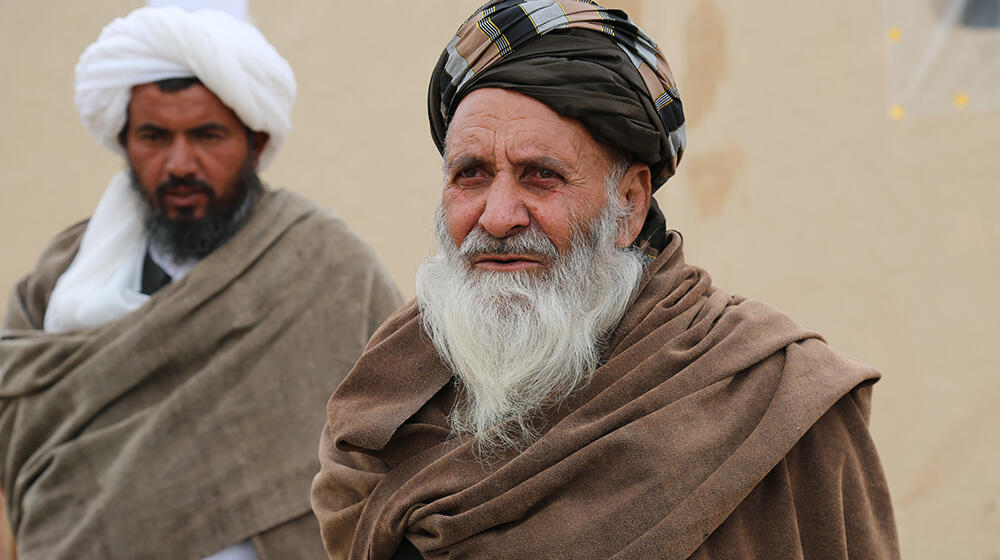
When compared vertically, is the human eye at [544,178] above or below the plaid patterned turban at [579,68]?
below

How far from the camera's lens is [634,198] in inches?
108

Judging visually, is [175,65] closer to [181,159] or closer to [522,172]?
[181,159]

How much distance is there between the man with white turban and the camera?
3840mm

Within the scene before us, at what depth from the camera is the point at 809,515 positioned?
7.74ft

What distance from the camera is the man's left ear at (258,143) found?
4496mm

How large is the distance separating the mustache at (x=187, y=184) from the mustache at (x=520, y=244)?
79.1 inches

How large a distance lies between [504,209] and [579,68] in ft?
1.15

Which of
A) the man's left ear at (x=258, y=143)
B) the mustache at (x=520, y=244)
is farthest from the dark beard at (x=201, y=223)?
the mustache at (x=520, y=244)

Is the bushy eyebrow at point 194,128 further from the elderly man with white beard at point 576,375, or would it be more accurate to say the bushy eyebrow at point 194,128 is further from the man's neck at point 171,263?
the elderly man with white beard at point 576,375

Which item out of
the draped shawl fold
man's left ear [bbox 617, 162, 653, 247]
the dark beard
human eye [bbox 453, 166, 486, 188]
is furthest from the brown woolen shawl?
the dark beard

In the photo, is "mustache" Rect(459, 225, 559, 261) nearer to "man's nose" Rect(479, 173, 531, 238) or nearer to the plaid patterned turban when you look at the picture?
"man's nose" Rect(479, 173, 531, 238)

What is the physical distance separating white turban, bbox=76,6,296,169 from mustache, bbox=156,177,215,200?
288 millimetres

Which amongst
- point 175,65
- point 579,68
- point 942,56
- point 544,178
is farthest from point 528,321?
point 942,56

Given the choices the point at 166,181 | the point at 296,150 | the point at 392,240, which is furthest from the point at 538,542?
the point at 296,150
